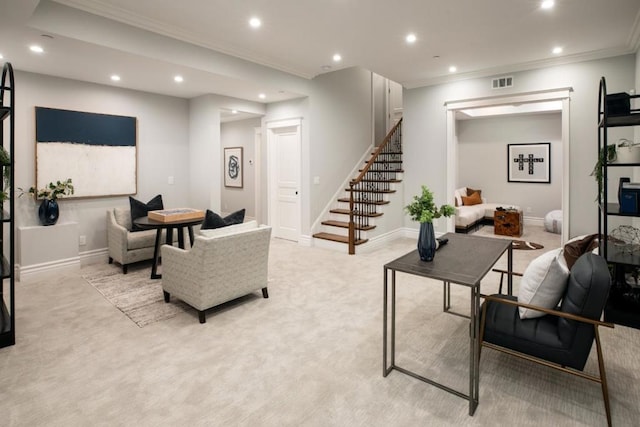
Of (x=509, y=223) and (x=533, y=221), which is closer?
(x=509, y=223)

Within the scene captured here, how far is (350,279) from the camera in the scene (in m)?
4.43

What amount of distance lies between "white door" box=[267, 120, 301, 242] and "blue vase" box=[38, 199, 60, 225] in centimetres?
315

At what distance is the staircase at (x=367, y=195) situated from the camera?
19.3 feet

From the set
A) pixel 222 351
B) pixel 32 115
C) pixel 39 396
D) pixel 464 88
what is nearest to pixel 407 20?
pixel 464 88

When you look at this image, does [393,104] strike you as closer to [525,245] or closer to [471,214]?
[471,214]

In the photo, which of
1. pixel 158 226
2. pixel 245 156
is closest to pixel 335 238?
pixel 158 226

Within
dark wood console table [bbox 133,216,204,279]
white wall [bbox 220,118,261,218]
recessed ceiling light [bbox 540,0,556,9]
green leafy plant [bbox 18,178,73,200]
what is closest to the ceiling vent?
recessed ceiling light [bbox 540,0,556,9]

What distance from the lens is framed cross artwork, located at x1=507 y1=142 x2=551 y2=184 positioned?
822 cm

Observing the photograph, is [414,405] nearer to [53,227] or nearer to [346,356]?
[346,356]

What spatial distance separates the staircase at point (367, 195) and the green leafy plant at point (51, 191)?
12.1 feet

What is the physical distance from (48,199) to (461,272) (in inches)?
196

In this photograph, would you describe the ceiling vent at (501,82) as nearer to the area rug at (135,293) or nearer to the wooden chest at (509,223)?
the wooden chest at (509,223)

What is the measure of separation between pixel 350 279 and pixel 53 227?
12.5ft

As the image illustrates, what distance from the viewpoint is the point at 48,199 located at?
4.64m
